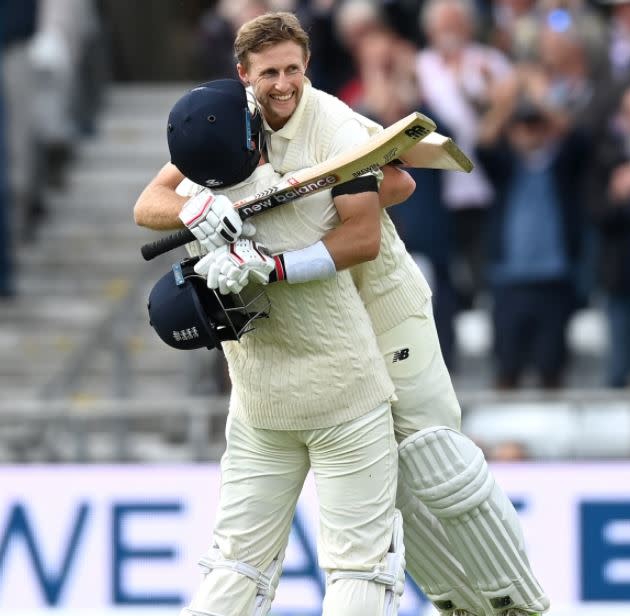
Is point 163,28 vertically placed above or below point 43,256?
above

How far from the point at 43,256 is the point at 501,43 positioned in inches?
134

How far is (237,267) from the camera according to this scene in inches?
199

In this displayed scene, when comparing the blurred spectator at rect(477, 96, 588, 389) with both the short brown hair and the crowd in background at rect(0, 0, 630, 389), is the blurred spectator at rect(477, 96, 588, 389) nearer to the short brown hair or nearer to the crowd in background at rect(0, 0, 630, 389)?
the crowd in background at rect(0, 0, 630, 389)

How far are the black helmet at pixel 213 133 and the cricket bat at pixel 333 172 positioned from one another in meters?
0.11

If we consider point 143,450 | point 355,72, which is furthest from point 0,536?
point 355,72

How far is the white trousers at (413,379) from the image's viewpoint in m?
5.59

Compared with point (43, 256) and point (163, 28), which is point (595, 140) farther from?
point (163, 28)

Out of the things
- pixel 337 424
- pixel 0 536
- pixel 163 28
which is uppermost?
pixel 163 28

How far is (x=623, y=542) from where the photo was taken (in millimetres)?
7906

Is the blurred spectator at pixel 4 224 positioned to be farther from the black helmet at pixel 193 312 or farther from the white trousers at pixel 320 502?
the black helmet at pixel 193 312

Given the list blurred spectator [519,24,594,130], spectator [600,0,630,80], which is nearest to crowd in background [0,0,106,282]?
blurred spectator [519,24,594,130]

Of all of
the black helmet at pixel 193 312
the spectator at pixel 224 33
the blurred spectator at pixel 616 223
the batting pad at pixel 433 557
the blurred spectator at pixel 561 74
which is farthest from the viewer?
the spectator at pixel 224 33

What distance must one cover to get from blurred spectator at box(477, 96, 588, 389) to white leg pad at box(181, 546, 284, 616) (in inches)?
157

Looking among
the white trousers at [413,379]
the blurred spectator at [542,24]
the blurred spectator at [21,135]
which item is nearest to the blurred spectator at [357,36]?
the blurred spectator at [542,24]
